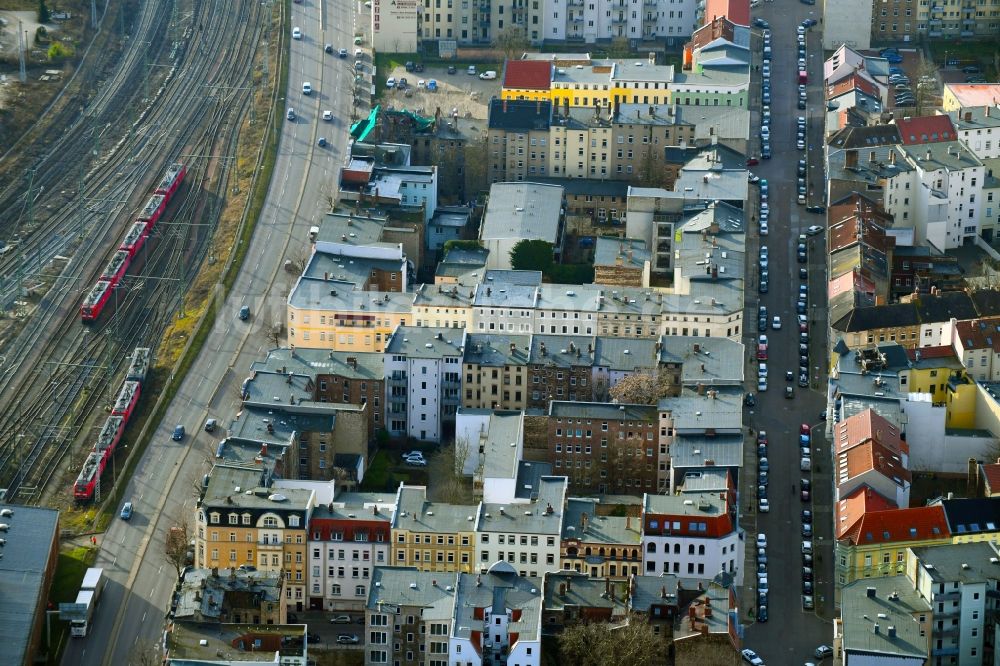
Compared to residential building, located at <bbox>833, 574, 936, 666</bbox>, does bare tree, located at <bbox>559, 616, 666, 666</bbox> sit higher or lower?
lower

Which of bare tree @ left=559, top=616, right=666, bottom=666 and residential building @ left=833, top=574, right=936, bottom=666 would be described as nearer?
residential building @ left=833, top=574, right=936, bottom=666

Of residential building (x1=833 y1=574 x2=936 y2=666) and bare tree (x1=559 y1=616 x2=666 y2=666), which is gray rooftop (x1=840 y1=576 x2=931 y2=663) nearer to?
residential building (x1=833 y1=574 x2=936 y2=666)

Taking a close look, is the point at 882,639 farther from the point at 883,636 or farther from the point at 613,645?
the point at 613,645

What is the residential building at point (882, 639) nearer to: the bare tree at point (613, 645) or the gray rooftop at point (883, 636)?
the gray rooftop at point (883, 636)

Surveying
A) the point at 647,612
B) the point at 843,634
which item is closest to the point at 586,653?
the point at 647,612

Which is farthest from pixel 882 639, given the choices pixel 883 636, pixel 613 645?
pixel 613 645

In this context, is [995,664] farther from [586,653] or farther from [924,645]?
[586,653]

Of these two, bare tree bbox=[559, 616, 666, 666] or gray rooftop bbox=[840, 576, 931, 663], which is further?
bare tree bbox=[559, 616, 666, 666]

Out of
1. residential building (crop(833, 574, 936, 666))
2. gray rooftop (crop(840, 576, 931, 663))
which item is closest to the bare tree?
residential building (crop(833, 574, 936, 666))
